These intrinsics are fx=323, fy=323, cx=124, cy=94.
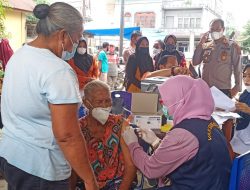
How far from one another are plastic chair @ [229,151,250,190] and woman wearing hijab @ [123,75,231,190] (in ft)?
0.32

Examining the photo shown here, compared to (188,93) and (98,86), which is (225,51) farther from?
(188,93)

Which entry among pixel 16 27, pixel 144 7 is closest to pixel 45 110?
pixel 16 27

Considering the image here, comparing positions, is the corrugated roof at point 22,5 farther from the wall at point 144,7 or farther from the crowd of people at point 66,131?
the wall at point 144,7

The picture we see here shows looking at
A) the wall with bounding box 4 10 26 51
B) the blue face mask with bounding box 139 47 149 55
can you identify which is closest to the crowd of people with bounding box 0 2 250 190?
the blue face mask with bounding box 139 47 149 55

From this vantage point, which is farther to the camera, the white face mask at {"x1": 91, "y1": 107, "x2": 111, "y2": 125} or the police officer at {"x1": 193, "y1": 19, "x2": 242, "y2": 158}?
the police officer at {"x1": 193, "y1": 19, "x2": 242, "y2": 158}

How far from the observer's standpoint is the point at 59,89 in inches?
50.3

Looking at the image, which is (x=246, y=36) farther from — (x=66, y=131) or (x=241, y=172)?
(x=66, y=131)

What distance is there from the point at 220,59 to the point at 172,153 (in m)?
2.76

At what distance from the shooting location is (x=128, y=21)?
30.6 meters

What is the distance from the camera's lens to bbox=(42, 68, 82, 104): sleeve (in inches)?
50.3

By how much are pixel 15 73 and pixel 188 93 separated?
840 mm

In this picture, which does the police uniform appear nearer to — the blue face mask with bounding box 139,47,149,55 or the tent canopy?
the blue face mask with bounding box 139,47,149,55

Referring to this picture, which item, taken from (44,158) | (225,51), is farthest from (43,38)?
(225,51)

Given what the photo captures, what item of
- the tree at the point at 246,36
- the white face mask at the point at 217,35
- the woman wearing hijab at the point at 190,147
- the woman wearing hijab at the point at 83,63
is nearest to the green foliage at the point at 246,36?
the tree at the point at 246,36
